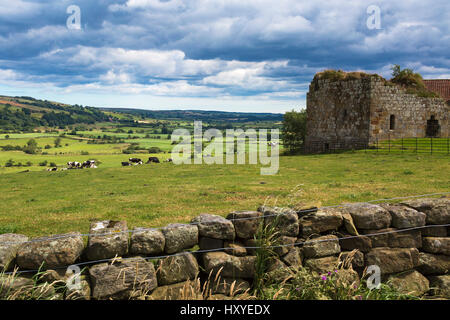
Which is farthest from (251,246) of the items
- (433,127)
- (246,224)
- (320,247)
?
(433,127)

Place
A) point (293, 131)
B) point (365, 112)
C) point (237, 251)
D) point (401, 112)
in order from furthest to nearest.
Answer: point (293, 131) < point (401, 112) < point (365, 112) < point (237, 251)

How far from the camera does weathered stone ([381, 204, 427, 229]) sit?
6091 millimetres

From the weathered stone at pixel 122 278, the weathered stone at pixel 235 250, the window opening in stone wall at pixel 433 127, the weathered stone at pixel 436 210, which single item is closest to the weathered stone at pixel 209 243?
the weathered stone at pixel 235 250

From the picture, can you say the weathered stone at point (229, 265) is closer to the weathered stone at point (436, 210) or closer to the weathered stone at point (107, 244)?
the weathered stone at point (107, 244)

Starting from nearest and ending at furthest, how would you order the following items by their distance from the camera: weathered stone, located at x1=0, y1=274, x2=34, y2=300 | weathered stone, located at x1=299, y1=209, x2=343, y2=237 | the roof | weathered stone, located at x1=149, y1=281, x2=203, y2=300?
weathered stone, located at x1=0, y1=274, x2=34, y2=300
weathered stone, located at x1=149, y1=281, x2=203, y2=300
weathered stone, located at x1=299, y1=209, x2=343, y2=237
the roof

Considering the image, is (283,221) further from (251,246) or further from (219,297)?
(219,297)

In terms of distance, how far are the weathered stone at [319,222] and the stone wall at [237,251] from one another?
17mm

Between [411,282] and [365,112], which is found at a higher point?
[365,112]

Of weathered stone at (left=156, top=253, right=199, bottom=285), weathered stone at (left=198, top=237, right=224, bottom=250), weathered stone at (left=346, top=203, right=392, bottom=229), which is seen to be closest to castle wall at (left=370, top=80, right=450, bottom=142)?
weathered stone at (left=346, top=203, right=392, bottom=229)

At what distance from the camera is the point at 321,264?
559 cm

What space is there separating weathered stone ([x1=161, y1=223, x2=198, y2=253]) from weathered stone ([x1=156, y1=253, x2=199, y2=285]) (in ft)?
0.43

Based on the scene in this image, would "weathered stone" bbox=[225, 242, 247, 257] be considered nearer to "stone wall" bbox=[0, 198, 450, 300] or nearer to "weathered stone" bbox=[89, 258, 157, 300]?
"stone wall" bbox=[0, 198, 450, 300]

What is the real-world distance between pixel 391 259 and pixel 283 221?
2.15 m

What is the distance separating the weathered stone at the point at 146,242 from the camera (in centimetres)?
491
